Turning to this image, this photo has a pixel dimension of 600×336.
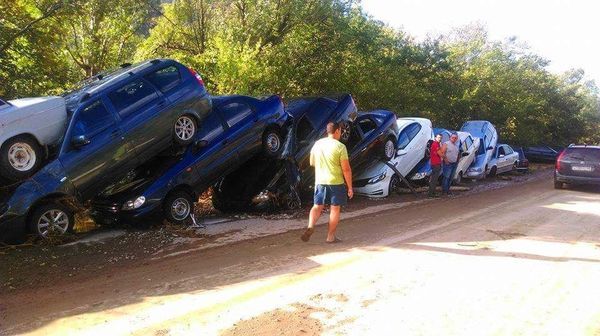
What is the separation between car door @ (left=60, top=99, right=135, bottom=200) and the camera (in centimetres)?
715

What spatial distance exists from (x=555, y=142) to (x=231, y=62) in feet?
110

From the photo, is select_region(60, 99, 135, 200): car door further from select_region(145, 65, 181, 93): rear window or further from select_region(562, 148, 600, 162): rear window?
select_region(562, 148, 600, 162): rear window

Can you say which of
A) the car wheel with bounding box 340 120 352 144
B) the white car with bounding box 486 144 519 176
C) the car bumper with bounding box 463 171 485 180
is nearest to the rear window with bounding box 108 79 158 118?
the car wheel with bounding box 340 120 352 144

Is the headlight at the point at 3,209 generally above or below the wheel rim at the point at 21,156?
below

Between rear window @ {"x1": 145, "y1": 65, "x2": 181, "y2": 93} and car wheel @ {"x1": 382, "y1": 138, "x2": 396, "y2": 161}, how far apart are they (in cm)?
569

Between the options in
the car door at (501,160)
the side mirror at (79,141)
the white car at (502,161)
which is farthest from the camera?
the car door at (501,160)

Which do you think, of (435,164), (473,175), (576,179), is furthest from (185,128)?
(576,179)

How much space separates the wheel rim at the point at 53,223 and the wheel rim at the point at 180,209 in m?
1.69

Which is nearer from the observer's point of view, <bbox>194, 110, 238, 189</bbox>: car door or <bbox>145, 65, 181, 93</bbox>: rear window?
<bbox>145, 65, 181, 93</bbox>: rear window

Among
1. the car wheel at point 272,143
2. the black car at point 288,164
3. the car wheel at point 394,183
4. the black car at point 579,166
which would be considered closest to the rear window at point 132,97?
the car wheel at point 272,143

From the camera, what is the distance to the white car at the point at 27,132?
673cm

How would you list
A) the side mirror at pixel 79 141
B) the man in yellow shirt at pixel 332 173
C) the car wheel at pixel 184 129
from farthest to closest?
the car wheel at pixel 184 129 < the side mirror at pixel 79 141 < the man in yellow shirt at pixel 332 173

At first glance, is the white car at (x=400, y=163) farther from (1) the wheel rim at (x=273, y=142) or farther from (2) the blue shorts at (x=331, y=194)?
(2) the blue shorts at (x=331, y=194)

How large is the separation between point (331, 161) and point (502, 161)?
15309 mm
